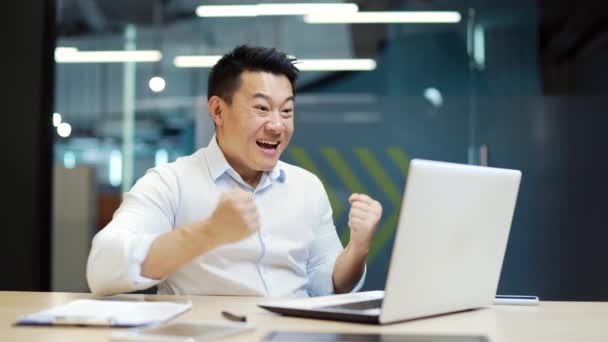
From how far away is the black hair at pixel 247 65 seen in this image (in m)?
2.59

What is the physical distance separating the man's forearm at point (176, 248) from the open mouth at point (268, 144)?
593mm

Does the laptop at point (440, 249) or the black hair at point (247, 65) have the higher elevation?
the black hair at point (247, 65)

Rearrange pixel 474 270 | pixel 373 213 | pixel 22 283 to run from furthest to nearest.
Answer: pixel 22 283, pixel 373 213, pixel 474 270

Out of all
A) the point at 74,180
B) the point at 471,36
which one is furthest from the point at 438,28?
the point at 74,180

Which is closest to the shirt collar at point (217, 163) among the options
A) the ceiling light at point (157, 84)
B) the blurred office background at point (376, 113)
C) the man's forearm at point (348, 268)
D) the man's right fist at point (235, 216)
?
the man's forearm at point (348, 268)

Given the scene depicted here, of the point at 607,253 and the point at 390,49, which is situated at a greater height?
the point at 390,49

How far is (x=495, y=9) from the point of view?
15.1 ft

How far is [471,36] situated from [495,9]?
21 centimetres

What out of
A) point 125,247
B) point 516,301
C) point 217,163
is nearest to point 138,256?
point 125,247

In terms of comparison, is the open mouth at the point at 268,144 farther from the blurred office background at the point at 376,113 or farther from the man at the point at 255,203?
the blurred office background at the point at 376,113

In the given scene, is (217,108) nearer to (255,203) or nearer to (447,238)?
(255,203)

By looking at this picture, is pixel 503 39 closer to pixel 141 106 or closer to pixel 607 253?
pixel 607 253

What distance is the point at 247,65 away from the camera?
2588 millimetres

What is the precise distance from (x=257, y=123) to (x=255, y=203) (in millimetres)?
372
